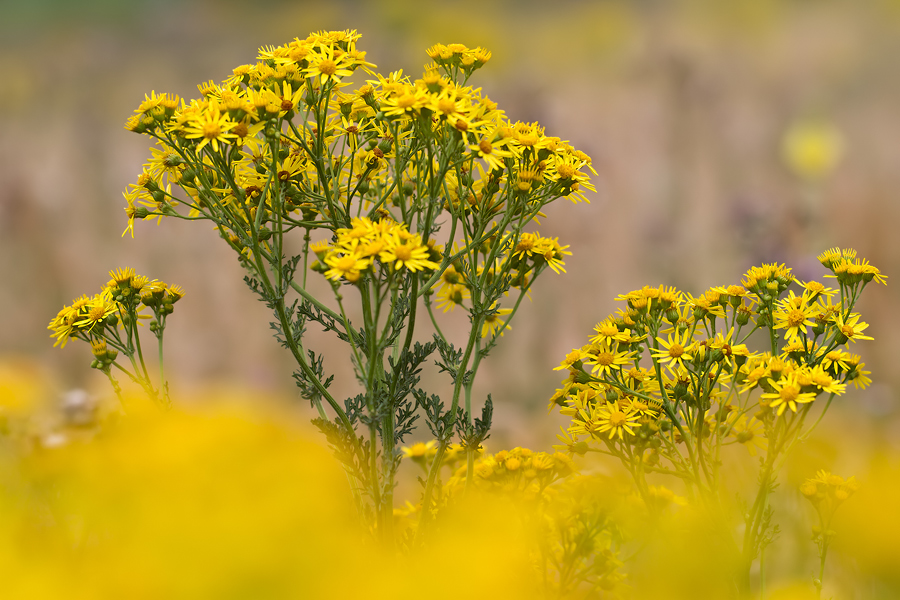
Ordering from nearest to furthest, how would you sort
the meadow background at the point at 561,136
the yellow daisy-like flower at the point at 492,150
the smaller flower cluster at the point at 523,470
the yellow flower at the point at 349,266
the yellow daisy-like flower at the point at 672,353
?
the yellow flower at the point at 349,266
the yellow daisy-like flower at the point at 492,150
the yellow daisy-like flower at the point at 672,353
the smaller flower cluster at the point at 523,470
the meadow background at the point at 561,136

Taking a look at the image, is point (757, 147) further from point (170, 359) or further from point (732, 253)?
point (170, 359)

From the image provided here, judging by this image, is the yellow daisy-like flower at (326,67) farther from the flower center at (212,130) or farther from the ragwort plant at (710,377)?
the ragwort plant at (710,377)

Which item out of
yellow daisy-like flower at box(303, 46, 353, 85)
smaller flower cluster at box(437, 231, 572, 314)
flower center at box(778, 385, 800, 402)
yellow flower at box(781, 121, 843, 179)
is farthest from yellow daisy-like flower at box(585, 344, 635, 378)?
yellow flower at box(781, 121, 843, 179)

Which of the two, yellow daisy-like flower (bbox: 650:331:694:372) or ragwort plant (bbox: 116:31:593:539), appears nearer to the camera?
ragwort plant (bbox: 116:31:593:539)

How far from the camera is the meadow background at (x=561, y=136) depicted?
17.2 feet

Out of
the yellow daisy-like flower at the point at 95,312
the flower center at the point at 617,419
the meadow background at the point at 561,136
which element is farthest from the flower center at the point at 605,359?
the meadow background at the point at 561,136

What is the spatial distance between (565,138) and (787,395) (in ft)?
16.6

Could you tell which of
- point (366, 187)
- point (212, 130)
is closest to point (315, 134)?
point (366, 187)

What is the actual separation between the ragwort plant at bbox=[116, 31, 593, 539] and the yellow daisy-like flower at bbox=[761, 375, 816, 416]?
0.53m

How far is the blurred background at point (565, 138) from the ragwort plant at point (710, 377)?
2.62m

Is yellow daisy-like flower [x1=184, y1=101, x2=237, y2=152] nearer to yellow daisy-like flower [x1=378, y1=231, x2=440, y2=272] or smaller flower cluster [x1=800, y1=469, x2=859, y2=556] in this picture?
yellow daisy-like flower [x1=378, y1=231, x2=440, y2=272]

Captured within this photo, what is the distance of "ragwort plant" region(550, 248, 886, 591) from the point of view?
1.46 m

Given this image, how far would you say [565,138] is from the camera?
616cm

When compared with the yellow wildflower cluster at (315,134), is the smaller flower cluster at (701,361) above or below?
below
